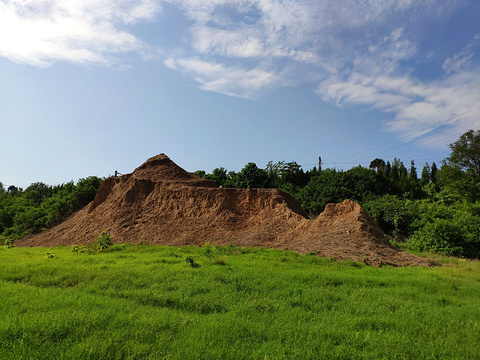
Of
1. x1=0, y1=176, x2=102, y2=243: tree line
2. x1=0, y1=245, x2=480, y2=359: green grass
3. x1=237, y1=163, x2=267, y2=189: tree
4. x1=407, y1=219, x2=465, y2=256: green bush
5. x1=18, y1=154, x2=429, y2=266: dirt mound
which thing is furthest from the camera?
x1=237, y1=163, x2=267, y2=189: tree

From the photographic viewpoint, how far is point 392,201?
25.3m

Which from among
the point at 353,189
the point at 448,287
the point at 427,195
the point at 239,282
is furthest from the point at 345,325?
the point at 427,195

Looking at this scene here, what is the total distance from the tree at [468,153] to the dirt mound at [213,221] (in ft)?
86.7

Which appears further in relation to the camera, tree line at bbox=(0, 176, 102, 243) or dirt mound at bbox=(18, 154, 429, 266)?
tree line at bbox=(0, 176, 102, 243)

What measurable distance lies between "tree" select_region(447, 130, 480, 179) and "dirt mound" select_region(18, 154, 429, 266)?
86.7ft

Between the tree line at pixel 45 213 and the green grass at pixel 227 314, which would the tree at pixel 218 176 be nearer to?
the tree line at pixel 45 213

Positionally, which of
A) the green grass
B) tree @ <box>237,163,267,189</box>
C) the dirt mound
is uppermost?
tree @ <box>237,163,267,189</box>

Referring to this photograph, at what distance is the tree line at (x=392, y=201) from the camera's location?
1750cm

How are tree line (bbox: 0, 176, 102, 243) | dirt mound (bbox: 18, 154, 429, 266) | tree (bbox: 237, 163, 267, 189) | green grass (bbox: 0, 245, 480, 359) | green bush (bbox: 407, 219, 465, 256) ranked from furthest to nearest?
tree (bbox: 237, 163, 267, 189) < tree line (bbox: 0, 176, 102, 243) < green bush (bbox: 407, 219, 465, 256) < dirt mound (bbox: 18, 154, 429, 266) < green grass (bbox: 0, 245, 480, 359)

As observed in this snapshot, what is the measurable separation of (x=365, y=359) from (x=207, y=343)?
2.29m

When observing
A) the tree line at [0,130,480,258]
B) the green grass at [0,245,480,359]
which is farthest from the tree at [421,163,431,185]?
the green grass at [0,245,480,359]

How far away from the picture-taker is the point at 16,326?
4371mm

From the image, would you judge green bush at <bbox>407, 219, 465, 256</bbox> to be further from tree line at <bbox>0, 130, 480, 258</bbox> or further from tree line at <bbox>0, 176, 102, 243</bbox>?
tree line at <bbox>0, 176, 102, 243</bbox>

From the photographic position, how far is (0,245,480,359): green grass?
4.21m
